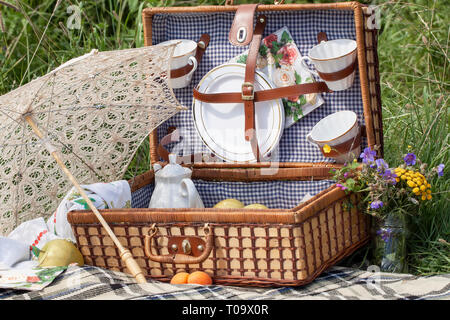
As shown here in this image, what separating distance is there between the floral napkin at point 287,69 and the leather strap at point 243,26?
100 millimetres

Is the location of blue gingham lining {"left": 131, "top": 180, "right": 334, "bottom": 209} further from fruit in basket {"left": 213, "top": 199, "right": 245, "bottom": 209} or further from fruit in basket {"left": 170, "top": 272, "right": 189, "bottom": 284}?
fruit in basket {"left": 170, "top": 272, "right": 189, "bottom": 284}

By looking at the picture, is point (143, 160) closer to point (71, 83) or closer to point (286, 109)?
point (286, 109)

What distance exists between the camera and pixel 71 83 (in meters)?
2.05

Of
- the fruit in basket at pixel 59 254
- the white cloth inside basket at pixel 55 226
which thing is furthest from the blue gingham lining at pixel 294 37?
the fruit in basket at pixel 59 254

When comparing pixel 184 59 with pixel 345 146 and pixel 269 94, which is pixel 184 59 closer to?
pixel 269 94

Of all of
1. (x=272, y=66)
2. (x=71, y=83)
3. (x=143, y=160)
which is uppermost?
(x=71, y=83)

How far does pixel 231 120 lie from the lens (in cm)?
268

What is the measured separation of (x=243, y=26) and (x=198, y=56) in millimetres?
268

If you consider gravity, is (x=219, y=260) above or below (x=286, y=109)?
below

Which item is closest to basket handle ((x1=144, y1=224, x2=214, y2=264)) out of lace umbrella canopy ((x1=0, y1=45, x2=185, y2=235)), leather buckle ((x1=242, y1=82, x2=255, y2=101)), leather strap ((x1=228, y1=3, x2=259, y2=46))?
lace umbrella canopy ((x1=0, y1=45, x2=185, y2=235))

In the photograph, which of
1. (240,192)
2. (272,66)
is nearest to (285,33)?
(272,66)

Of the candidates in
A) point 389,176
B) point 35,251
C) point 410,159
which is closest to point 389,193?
point 389,176
